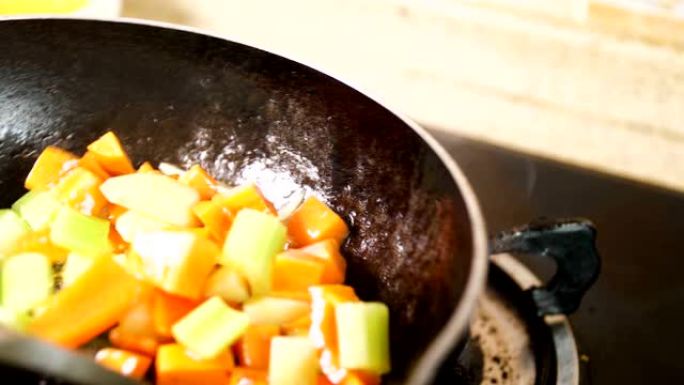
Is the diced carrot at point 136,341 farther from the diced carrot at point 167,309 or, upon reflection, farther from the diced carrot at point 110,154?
the diced carrot at point 110,154

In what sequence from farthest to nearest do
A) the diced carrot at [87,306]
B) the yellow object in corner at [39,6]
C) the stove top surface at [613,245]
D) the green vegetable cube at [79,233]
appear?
the yellow object in corner at [39,6], the stove top surface at [613,245], the green vegetable cube at [79,233], the diced carrot at [87,306]

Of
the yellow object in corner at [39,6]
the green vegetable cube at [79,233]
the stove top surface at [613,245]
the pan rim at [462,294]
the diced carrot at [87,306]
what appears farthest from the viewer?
the yellow object in corner at [39,6]

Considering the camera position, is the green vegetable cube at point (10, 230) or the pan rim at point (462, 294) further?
the green vegetable cube at point (10, 230)

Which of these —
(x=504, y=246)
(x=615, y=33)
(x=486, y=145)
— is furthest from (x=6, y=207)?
(x=615, y=33)

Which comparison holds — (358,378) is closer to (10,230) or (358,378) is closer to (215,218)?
(215,218)

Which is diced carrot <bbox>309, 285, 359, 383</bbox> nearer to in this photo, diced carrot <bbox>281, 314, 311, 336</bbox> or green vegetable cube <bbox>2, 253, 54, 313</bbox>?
diced carrot <bbox>281, 314, 311, 336</bbox>

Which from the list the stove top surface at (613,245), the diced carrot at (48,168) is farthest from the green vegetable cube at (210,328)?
the stove top surface at (613,245)

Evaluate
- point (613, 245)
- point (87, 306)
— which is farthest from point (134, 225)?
point (613, 245)

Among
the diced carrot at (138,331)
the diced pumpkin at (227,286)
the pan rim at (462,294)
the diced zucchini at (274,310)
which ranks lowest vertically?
the diced carrot at (138,331)
